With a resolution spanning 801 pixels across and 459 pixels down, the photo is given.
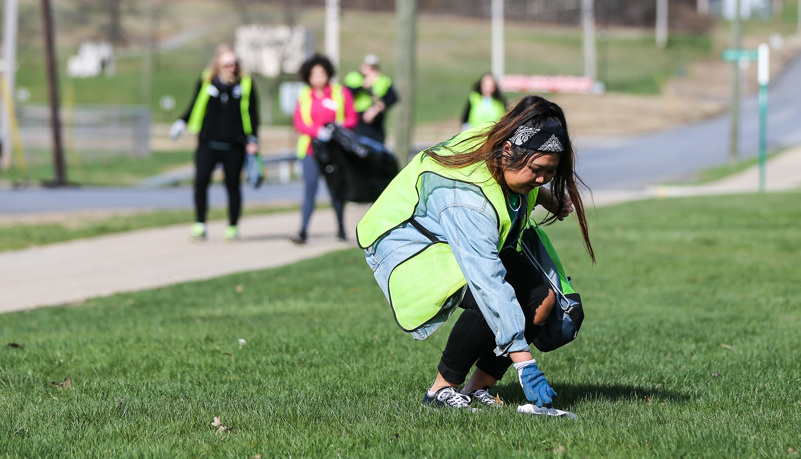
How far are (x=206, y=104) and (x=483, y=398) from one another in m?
7.19

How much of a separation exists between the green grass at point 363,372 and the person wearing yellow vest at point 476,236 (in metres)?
0.33

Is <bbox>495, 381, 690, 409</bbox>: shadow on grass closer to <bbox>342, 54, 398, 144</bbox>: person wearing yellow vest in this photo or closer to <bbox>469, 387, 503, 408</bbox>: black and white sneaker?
<bbox>469, 387, 503, 408</bbox>: black and white sneaker

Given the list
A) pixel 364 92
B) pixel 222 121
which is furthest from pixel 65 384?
pixel 364 92

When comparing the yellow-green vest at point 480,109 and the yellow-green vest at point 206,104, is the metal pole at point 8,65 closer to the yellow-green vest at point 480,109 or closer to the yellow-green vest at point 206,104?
the yellow-green vest at point 480,109

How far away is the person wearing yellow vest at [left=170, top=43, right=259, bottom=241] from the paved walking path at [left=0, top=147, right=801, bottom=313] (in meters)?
0.68

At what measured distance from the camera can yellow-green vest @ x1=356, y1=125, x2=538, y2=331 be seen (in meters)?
3.98

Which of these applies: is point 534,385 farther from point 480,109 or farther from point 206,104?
point 480,109

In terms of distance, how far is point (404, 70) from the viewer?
559 inches

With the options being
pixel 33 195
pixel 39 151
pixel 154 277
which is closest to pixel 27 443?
pixel 154 277

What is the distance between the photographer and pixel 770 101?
2117 inches

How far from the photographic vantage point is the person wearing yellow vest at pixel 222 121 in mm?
11125

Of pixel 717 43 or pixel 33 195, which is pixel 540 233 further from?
pixel 717 43

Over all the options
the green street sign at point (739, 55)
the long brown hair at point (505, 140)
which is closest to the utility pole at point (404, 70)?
the green street sign at point (739, 55)

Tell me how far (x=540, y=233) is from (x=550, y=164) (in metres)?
0.65
